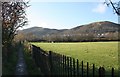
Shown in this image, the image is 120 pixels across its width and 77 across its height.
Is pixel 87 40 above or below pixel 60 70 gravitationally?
below

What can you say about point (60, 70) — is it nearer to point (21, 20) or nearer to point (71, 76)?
point (71, 76)

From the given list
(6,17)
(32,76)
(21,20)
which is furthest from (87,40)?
(32,76)

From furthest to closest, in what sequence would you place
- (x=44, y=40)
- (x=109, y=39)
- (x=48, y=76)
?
(x=44, y=40)
(x=109, y=39)
(x=48, y=76)

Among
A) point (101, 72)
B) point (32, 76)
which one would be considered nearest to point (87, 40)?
point (32, 76)

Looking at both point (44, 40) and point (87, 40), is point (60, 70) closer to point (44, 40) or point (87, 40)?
point (87, 40)

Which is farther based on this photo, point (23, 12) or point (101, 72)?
point (23, 12)

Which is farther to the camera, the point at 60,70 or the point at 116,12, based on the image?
the point at 116,12

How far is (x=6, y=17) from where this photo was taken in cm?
2419

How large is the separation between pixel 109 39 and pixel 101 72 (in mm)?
110584

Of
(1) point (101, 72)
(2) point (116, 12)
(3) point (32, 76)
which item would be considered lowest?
(3) point (32, 76)

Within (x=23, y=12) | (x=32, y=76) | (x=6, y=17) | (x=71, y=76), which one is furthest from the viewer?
(x=23, y=12)

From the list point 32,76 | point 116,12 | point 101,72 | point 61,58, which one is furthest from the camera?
point 32,76

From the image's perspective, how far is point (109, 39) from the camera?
116 metres

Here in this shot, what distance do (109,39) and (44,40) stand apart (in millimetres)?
27027
